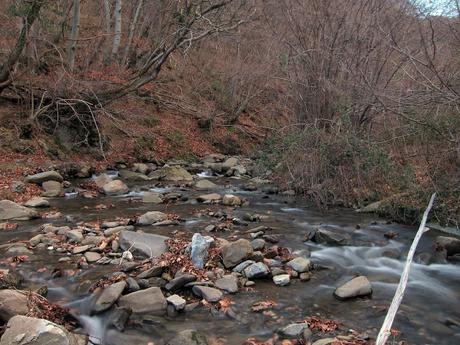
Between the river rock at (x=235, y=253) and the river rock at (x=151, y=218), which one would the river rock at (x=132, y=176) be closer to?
the river rock at (x=151, y=218)

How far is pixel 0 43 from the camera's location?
594 inches

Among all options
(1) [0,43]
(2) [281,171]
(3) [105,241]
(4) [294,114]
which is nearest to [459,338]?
(3) [105,241]

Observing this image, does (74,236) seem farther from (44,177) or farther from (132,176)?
(132,176)

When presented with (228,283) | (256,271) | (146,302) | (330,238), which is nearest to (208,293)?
(228,283)

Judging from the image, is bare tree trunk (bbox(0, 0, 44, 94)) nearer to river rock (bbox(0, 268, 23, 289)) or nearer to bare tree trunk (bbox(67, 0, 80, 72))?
bare tree trunk (bbox(67, 0, 80, 72))

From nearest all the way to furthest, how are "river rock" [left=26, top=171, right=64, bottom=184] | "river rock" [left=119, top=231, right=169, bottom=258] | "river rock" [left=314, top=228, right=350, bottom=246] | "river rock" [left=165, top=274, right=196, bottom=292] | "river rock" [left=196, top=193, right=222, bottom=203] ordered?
"river rock" [left=165, top=274, right=196, bottom=292] < "river rock" [left=119, top=231, right=169, bottom=258] < "river rock" [left=314, top=228, right=350, bottom=246] < "river rock" [left=196, top=193, right=222, bottom=203] < "river rock" [left=26, top=171, right=64, bottom=184]

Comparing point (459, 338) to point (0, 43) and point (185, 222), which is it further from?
point (0, 43)

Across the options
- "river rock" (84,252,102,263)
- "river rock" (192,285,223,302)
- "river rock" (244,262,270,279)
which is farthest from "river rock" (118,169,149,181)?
"river rock" (192,285,223,302)

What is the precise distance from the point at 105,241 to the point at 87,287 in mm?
1493

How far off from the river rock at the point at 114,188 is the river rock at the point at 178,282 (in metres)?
6.03

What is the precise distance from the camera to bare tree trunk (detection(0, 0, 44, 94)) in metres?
12.1

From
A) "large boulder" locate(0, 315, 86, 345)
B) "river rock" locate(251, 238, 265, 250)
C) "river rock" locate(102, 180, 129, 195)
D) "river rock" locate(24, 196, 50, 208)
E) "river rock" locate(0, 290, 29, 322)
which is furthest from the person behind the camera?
"river rock" locate(102, 180, 129, 195)

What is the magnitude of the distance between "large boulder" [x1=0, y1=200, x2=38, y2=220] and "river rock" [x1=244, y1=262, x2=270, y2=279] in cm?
464

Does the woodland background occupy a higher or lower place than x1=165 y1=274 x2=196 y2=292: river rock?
higher
